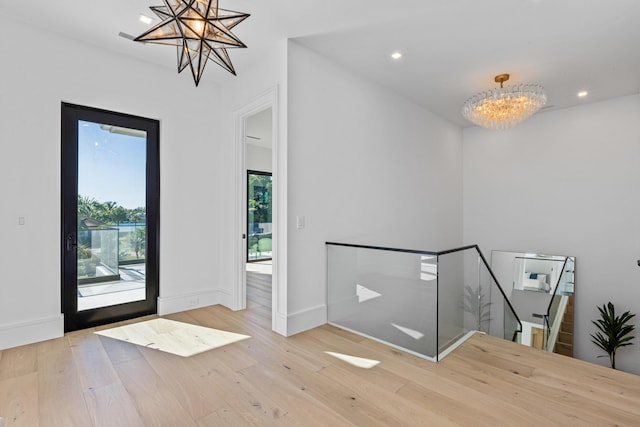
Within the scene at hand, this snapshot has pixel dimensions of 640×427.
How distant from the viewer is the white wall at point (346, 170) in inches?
134

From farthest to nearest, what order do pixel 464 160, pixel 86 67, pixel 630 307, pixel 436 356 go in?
pixel 464 160 → pixel 630 307 → pixel 86 67 → pixel 436 356

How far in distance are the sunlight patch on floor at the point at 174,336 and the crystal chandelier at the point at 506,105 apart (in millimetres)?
3834

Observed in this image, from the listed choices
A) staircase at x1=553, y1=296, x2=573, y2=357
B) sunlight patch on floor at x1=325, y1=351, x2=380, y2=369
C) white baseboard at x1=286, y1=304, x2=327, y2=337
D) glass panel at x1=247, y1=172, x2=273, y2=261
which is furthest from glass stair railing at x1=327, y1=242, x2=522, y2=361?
glass panel at x1=247, y1=172, x2=273, y2=261

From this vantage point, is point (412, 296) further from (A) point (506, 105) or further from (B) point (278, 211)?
(A) point (506, 105)

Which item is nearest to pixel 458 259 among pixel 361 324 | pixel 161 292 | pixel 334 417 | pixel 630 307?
pixel 361 324

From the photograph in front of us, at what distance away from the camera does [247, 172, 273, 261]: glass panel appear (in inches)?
324

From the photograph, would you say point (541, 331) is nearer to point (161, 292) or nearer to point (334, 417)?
point (334, 417)

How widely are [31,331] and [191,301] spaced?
1.53 m

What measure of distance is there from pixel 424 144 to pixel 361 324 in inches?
132

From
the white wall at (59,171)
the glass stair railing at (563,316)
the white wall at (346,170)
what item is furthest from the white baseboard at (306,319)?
the glass stair railing at (563,316)

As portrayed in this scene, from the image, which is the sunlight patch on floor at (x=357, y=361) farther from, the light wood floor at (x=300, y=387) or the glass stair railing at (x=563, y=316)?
the glass stair railing at (x=563, y=316)

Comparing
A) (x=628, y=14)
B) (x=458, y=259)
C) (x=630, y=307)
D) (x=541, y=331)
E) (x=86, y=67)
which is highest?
(x=628, y=14)

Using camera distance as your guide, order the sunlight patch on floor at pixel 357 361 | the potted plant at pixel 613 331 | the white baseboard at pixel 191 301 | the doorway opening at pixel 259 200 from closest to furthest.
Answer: the sunlight patch on floor at pixel 357 361 → the white baseboard at pixel 191 301 → the potted plant at pixel 613 331 → the doorway opening at pixel 259 200

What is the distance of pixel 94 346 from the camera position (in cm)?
295
